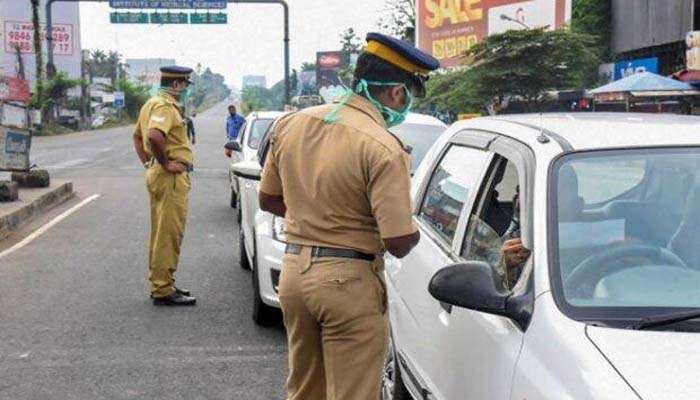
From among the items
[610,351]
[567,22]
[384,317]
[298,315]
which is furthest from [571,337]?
[567,22]

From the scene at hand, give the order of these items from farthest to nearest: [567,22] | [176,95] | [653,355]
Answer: [567,22] → [176,95] → [653,355]

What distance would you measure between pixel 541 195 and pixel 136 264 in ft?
20.3

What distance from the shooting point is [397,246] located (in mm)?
2689

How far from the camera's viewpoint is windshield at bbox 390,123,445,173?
7.22m

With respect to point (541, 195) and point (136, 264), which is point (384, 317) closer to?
point (541, 195)

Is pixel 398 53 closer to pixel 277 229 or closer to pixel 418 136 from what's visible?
pixel 277 229

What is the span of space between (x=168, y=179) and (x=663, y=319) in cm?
469

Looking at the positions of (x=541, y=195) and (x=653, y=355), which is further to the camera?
(x=541, y=195)

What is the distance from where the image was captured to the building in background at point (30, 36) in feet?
196

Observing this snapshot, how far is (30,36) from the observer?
61.8 metres

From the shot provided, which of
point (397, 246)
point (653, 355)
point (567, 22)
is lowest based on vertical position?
point (653, 355)

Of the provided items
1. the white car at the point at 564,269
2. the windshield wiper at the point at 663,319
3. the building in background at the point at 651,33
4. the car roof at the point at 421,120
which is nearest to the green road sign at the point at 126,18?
the building in background at the point at 651,33

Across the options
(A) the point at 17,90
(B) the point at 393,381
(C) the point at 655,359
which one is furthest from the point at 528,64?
(C) the point at 655,359

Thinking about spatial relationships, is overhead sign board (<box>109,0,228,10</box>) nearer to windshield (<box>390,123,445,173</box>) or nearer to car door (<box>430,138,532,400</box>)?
windshield (<box>390,123,445,173</box>)
